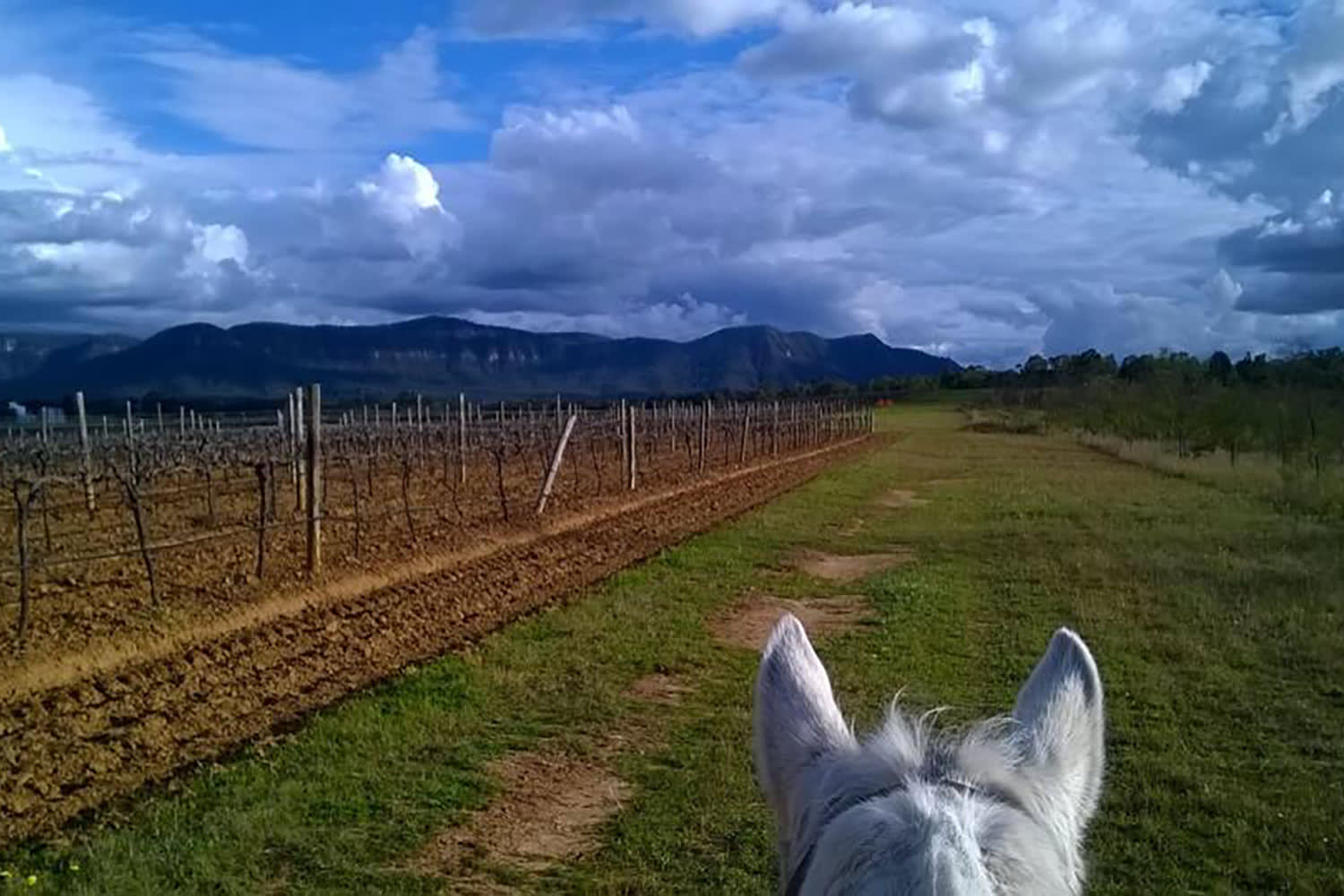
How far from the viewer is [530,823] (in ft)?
20.1

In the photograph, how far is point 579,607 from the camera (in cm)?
1168

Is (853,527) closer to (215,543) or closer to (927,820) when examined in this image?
(215,543)

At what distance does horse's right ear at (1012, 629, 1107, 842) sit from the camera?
1.64 m

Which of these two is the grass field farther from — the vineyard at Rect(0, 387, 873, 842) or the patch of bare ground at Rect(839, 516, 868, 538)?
the patch of bare ground at Rect(839, 516, 868, 538)

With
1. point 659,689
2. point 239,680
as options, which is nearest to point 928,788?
point 659,689

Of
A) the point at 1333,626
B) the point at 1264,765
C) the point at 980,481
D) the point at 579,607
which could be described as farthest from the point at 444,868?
the point at 980,481

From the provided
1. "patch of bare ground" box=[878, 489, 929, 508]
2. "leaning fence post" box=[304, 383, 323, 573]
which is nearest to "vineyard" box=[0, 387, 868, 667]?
"leaning fence post" box=[304, 383, 323, 573]

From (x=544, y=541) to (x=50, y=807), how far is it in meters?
11.1

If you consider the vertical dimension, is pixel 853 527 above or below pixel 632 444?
below

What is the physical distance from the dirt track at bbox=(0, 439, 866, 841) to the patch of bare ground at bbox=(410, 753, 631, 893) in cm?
205

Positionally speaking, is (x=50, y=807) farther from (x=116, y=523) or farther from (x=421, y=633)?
(x=116, y=523)

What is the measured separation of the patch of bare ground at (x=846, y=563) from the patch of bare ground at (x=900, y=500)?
7.49 metres

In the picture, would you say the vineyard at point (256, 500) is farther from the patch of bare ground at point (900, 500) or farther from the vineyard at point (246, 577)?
the patch of bare ground at point (900, 500)

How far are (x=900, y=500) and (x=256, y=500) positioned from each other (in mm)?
14372
